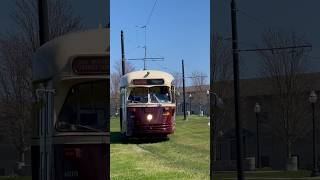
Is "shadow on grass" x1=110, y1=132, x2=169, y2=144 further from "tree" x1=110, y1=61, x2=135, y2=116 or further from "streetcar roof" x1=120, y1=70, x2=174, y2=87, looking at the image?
"streetcar roof" x1=120, y1=70, x2=174, y2=87

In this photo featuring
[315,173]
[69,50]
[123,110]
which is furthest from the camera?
[315,173]

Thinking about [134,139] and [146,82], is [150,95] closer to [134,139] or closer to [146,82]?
[146,82]

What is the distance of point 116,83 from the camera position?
10.0 ft

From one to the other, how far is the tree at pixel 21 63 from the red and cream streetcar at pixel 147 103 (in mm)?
521

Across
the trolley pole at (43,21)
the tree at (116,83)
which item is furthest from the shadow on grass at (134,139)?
the trolley pole at (43,21)

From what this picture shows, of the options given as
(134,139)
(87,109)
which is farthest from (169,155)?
(87,109)

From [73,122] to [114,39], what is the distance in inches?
21.2

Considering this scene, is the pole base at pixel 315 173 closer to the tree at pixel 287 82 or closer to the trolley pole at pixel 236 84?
the tree at pixel 287 82

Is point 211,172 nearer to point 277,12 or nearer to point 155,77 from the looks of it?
point 155,77

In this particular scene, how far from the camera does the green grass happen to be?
10.0 feet

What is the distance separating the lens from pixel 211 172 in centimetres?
324

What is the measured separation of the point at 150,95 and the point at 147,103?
7cm

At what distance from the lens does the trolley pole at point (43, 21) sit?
3.03 meters

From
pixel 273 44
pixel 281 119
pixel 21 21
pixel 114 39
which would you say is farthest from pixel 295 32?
pixel 21 21
